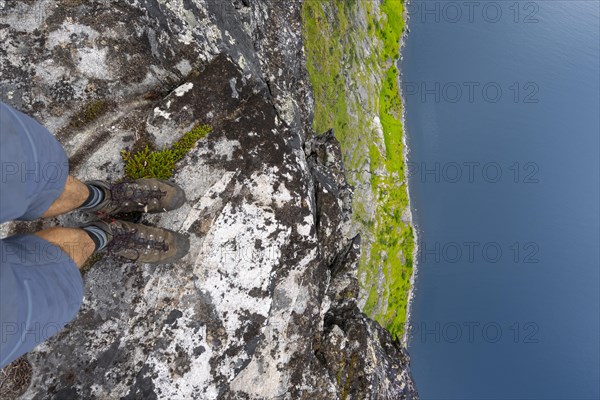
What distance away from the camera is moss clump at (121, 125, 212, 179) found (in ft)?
25.4

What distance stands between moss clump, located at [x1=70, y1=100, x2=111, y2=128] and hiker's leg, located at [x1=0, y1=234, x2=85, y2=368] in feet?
10.00

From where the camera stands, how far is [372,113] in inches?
915

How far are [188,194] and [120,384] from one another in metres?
3.84

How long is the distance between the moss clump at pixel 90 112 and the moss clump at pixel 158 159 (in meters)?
0.96

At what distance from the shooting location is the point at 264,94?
9.07m

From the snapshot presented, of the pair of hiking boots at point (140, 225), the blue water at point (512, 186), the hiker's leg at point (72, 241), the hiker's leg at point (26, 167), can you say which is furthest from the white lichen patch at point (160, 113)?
the blue water at point (512, 186)

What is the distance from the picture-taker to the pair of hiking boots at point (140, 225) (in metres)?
6.53

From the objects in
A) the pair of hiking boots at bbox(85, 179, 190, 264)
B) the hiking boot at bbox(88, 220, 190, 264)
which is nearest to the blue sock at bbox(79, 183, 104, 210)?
the pair of hiking boots at bbox(85, 179, 190, 264)

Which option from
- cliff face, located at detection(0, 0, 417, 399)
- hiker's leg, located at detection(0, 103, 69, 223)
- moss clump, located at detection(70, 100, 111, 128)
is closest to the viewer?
hiker's leg, located at detection(0, 103, 69, 223)

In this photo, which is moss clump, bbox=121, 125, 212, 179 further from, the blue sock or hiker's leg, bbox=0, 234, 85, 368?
hiker's leg, bbox=0, 234, 85, 368

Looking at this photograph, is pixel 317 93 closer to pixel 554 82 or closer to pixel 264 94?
pixel 264 94

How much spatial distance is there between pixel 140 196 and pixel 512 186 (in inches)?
1170

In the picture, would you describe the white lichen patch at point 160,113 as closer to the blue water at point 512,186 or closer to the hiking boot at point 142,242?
the hiking boot at point 142,242

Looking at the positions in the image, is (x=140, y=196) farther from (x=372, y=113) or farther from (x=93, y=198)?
(x=372, y=113)
